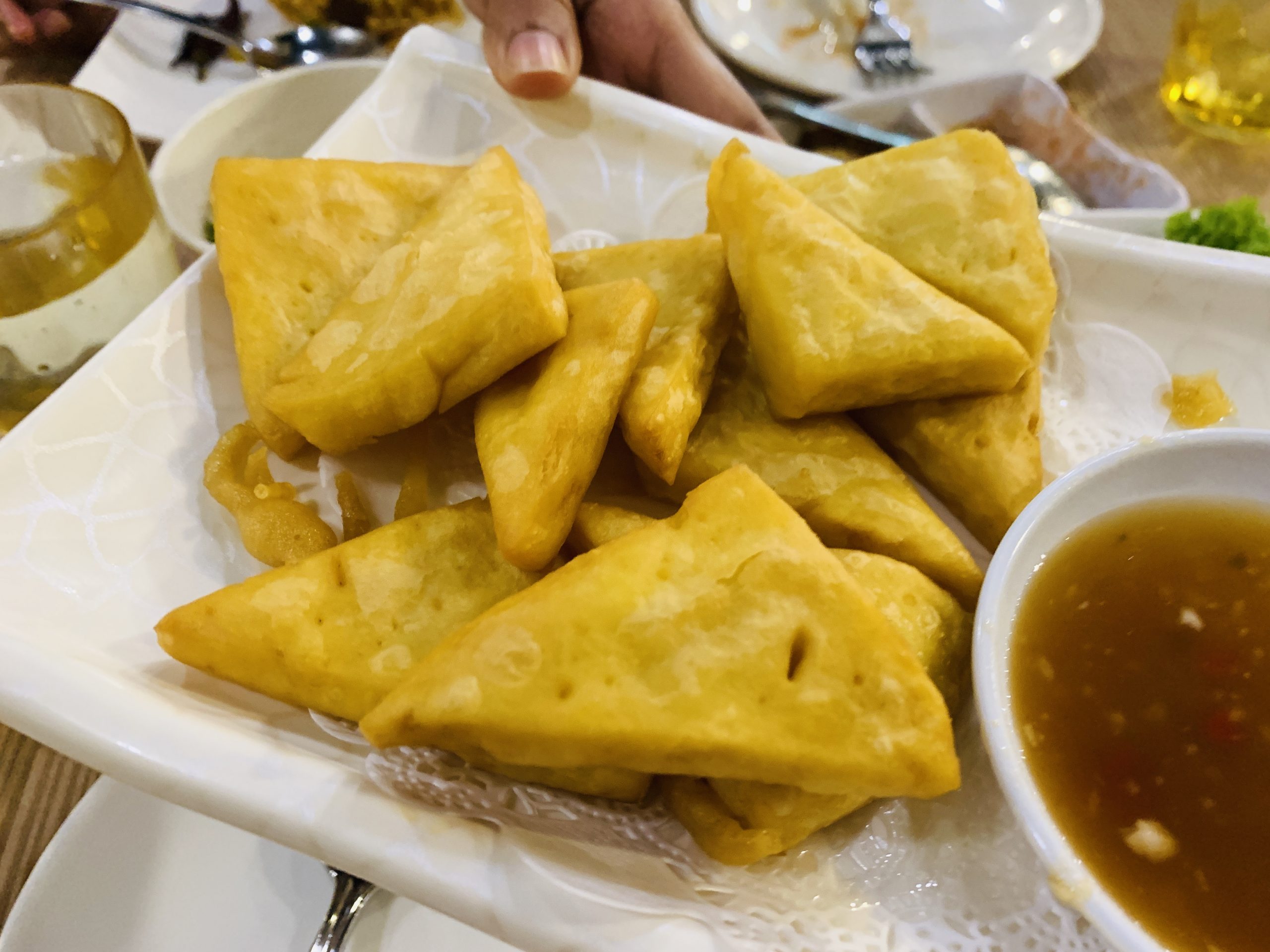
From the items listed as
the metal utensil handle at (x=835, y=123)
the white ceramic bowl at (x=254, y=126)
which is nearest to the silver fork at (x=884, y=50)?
the metal utensil handle at (x=835, y=123)

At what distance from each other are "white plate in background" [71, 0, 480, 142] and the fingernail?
720 millimetres

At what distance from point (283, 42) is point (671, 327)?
218cm

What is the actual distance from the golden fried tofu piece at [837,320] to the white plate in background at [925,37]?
1.62 metres

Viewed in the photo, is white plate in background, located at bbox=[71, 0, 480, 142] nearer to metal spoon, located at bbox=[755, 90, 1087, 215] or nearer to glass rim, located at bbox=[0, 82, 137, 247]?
glass rim, located at bbox=[0, 82, 137, 247]

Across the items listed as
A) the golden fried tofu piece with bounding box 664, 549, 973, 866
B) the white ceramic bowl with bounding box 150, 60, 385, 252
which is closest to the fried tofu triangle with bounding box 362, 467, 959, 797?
the golden fried tofu piece with bounding box 664, 549, 973, 866

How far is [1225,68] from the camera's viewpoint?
2.35 metres

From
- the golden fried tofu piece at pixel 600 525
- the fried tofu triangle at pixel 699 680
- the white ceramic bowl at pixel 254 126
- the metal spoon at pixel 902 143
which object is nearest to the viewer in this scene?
the fried tofu triangle at pixel 699 680

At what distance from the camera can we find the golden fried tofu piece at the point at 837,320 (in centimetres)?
112

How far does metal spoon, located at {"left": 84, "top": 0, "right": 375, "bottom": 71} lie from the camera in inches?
96.8

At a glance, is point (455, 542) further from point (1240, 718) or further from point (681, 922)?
point (1240, 718)

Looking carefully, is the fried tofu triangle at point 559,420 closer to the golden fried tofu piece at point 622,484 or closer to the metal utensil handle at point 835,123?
the golden fried tofu piece at point 622,484

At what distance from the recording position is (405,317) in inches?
44.7

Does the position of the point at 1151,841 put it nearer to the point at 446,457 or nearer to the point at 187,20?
the point at 446,457

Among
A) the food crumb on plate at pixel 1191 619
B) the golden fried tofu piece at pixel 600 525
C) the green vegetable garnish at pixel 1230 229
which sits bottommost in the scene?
the food crumb on plate at pixel 1191 619
